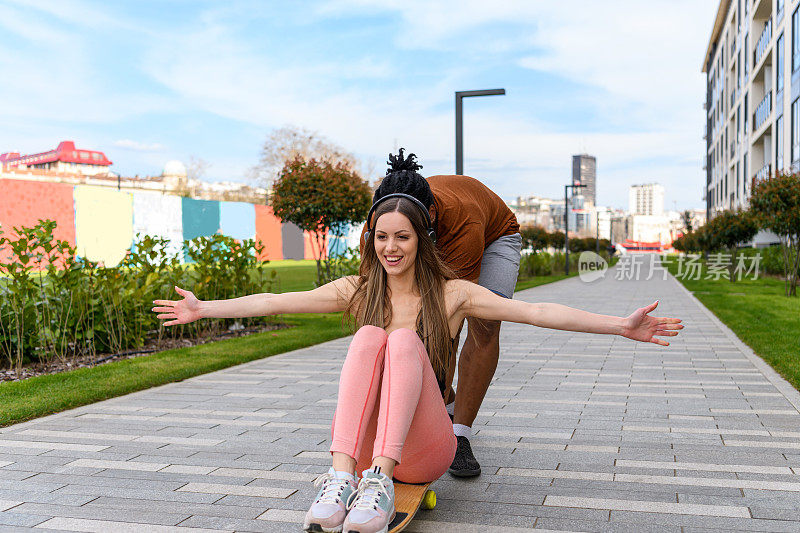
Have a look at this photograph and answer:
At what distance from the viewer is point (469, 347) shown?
3.74 meters

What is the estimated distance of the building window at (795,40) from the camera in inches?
1000

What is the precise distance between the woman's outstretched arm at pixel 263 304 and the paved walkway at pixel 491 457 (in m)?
0.83

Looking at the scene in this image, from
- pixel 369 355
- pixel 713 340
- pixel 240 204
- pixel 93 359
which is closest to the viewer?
pixel 369 355

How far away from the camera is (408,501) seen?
279 cm

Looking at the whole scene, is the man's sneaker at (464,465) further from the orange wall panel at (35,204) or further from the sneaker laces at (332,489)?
the orange wall panel at (35,204)

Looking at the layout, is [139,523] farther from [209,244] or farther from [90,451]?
[209,244]

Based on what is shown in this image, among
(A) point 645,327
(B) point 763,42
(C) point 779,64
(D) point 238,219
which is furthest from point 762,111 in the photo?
(A) point 645,327

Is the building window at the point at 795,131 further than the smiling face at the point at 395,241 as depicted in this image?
Yes

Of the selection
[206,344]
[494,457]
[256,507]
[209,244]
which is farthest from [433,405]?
[209,244]

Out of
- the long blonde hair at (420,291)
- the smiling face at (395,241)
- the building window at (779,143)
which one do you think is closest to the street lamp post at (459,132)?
the long blonde hair at (420,291)

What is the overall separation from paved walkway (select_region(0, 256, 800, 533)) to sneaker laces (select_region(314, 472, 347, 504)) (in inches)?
15.4

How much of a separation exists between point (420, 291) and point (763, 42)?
3535 cm

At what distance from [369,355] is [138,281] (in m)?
5.83

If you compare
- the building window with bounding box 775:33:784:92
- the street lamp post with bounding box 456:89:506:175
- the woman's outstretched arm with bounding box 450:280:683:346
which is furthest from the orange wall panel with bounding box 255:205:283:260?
the woman's outstretched arm with bounding box 450:280:683:346
